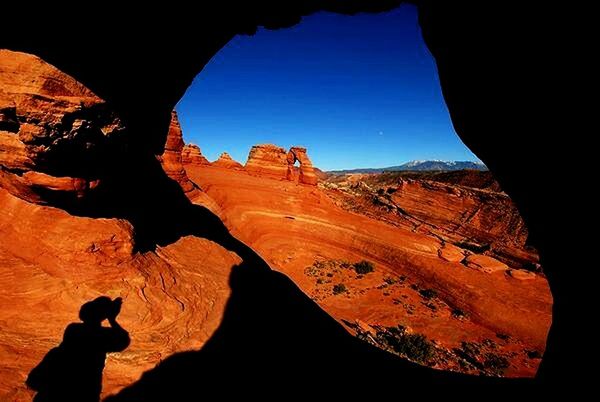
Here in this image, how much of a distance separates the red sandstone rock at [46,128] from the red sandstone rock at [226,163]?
1616 inches

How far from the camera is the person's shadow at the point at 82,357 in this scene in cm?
513

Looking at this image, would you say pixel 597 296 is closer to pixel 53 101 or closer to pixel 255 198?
pixel 53 101

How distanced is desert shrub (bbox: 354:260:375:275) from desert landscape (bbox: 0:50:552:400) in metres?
0.13

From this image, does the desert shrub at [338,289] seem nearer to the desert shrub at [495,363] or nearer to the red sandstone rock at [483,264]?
the desert shrub at [495,363]

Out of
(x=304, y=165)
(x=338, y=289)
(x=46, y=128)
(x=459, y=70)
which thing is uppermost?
(x=304, y=165)

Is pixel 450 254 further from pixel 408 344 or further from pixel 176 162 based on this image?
pixel 176 162

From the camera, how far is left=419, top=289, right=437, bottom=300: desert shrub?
20553 mm

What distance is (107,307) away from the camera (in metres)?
6.75

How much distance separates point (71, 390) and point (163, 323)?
2.16 m

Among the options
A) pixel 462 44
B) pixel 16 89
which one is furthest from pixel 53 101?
pixel 462 44

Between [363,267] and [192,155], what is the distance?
103 feet

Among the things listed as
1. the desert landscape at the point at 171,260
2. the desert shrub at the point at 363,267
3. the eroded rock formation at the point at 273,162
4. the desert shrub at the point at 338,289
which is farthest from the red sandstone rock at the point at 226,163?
the desert shrub at the point at 338,289

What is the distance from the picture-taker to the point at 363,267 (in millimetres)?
23453

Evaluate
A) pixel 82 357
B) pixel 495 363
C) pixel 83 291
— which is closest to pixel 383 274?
pixel 495 363
